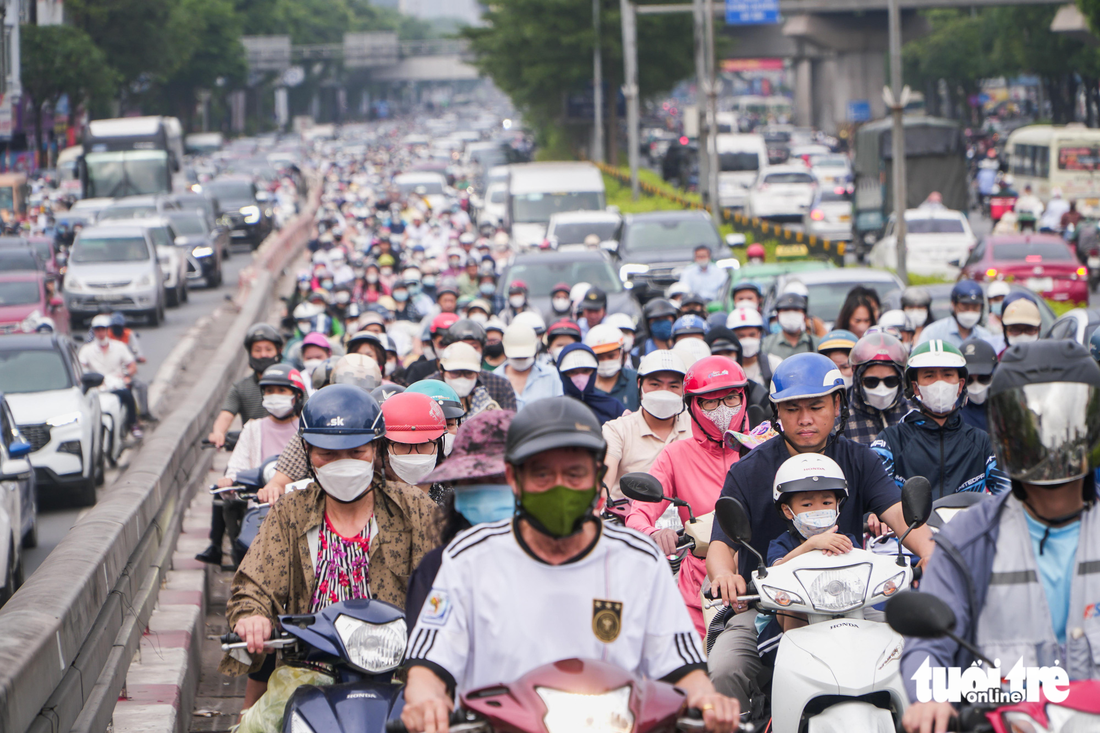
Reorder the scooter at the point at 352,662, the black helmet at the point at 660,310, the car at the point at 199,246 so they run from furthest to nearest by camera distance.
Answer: the car at the point at 199,246
the black helmet at the point at 660,310
the scooter at the point at 352,662

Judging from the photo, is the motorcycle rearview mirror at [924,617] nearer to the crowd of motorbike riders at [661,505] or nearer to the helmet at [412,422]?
the crowd of motorbike riders at [661,505]

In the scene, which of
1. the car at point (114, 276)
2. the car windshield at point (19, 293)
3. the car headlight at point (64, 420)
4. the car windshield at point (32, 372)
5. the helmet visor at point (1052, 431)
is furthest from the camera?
the car at point (114, 276)

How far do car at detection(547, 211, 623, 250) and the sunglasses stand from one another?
1833 cm

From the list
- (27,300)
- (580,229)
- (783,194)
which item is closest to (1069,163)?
(783,194)

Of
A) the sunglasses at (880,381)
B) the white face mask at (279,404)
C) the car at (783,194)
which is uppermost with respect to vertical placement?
the car at (783,194)

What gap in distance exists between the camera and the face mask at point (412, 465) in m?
6.32

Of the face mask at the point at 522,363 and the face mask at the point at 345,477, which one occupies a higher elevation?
the face mask at the point at 345,477

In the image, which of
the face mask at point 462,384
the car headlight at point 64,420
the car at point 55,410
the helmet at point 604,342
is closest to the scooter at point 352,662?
the face mask at point 462,384

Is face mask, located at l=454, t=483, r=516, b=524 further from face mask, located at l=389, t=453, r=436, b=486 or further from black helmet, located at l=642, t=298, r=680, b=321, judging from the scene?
black helmet, located at l=642, t=298, r=680, b=321

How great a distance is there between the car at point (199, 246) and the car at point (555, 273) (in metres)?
17.9

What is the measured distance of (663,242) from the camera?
24.3m

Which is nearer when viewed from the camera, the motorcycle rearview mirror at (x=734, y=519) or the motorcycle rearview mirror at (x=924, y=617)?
the motorcycle rearview mirror at (x=924, y=617)

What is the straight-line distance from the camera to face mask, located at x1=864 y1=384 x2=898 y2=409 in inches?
321

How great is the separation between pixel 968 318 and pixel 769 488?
20.7 feet
